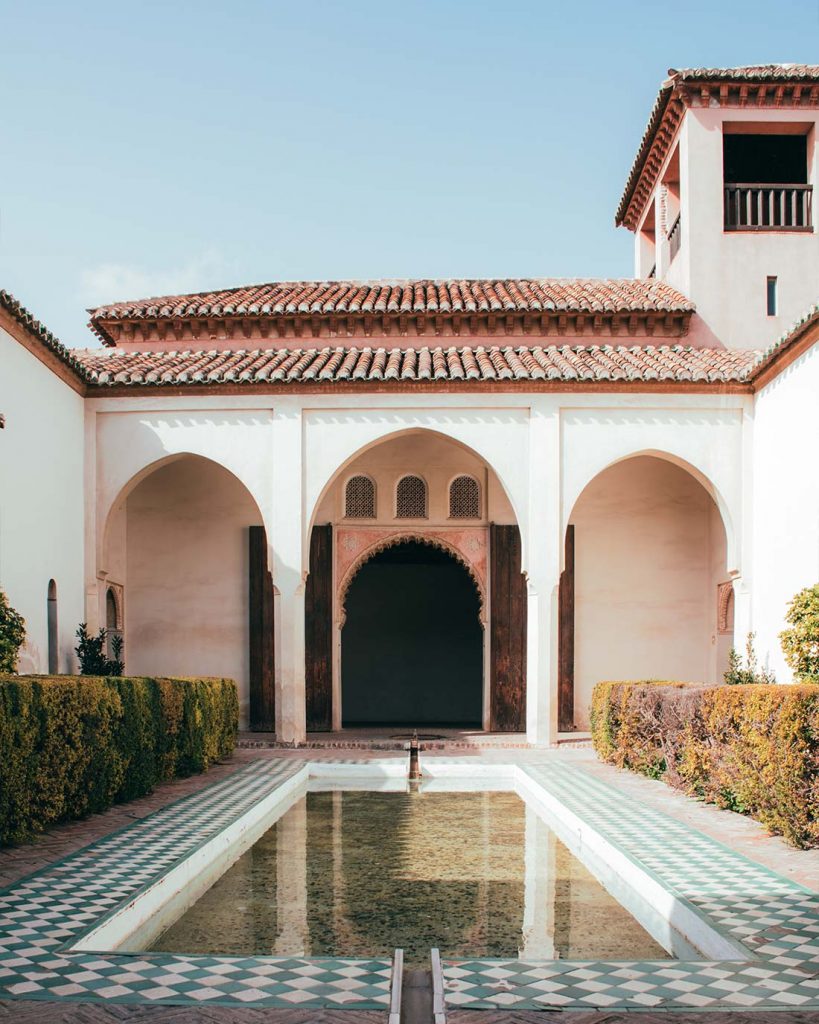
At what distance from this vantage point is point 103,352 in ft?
57.4

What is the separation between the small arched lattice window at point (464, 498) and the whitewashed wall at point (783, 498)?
4075 mm

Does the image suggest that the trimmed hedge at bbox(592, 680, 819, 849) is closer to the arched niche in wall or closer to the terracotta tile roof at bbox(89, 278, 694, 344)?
the arched niche in wall

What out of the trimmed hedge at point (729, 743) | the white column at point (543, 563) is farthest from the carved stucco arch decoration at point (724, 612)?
the trimmed hedge at point (729, 743)

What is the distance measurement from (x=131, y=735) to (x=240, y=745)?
5362mm

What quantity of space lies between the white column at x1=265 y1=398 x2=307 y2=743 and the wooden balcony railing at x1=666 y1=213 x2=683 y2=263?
6.88 m

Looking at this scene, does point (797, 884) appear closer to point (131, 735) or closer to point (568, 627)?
point (131, 735)

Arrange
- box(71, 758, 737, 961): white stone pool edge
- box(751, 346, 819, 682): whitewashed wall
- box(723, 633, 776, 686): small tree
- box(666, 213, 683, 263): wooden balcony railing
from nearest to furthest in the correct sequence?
box(71, 758, 737, 961): white stone pool edge
box(751, 346, 819, 682): whitewashed wall
box(723, 633, 776, 686): small tree
box(666, 213, 683, 263): wooden balcony railing

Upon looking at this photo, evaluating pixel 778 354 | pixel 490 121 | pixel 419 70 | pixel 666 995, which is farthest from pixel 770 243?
pixel 666 995

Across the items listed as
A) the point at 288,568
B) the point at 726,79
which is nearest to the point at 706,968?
the point at 288,568

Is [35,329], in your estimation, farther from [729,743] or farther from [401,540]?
[729,743]

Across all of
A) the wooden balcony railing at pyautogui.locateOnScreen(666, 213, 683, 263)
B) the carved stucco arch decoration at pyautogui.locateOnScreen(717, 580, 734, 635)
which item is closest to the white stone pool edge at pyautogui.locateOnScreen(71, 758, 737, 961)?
the carved stucco arch decoration at pyautogui.locateOnScreen(717, 580, 734, 635)

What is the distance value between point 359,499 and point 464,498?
1512mm

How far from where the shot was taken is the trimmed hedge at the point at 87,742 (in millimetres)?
7852

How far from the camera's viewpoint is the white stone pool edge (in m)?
5.64
